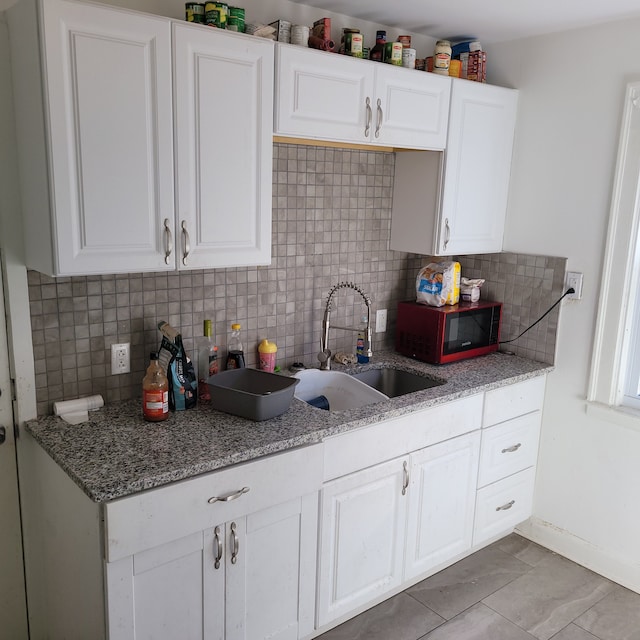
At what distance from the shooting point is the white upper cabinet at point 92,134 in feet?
5.55

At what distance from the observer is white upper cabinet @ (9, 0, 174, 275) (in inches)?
66.6

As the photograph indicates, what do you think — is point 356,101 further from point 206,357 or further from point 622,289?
point 622,289

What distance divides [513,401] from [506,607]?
87cm

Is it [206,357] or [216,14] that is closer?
[216,14]

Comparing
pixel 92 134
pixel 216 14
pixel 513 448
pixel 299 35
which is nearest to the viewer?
pixel 92 134

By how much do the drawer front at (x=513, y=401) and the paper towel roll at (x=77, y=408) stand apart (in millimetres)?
1602

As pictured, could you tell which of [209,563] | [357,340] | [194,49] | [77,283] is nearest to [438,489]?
[357,340]

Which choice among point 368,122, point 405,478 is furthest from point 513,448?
point 368,122

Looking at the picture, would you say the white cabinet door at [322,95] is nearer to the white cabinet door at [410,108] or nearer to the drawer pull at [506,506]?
the white cabinet door at [410,108]

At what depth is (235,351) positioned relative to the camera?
2471 millimetres

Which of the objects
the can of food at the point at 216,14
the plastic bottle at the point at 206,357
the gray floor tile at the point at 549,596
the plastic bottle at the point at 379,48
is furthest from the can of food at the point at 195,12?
the gray floor tile at the point at 549,596

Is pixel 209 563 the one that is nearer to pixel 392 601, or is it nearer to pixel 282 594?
pixel 282 594

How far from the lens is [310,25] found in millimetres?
2475

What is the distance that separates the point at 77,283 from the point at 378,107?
1.30 meters
